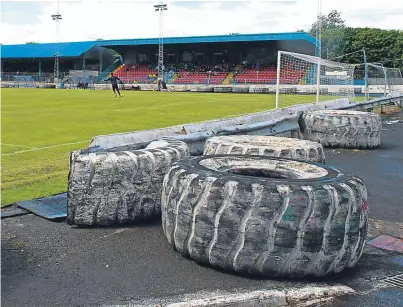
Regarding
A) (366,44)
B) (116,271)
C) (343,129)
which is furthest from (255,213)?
(366,44)

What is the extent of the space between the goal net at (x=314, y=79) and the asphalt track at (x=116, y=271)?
17.9 m

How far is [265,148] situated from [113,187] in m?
2.29

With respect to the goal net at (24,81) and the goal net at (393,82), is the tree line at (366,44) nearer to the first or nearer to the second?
the goal net at (393,82)

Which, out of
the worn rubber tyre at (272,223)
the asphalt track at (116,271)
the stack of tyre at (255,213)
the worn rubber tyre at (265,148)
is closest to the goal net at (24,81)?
the worn rubber tyre at (265,148)

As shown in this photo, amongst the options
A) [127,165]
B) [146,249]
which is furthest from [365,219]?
[127,165]

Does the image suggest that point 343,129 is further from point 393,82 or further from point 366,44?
point 366,44

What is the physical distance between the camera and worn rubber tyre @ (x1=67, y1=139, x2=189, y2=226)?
5.12m

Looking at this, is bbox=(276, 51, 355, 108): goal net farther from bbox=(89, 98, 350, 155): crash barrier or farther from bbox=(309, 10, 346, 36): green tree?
bbox=(309, 10, 346, 36): green tree

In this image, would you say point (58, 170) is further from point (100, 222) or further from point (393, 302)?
point (393, 302)

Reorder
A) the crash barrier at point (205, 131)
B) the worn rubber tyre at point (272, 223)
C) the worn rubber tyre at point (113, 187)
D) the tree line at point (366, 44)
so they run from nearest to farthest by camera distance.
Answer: the worn rubber tyre at point (272, 223) < the worn rubber tyre at point (113, 187) < the crash barrier at point (205, 131) < the tree line at point (366, 44)

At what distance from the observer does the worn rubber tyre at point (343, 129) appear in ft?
37.7

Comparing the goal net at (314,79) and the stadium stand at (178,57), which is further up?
the stadium stand at (178,57)

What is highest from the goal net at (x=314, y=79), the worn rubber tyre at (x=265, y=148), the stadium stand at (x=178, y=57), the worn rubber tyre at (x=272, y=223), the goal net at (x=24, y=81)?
the stadium stand at (x=178, y=57)

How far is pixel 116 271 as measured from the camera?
13.4ft
